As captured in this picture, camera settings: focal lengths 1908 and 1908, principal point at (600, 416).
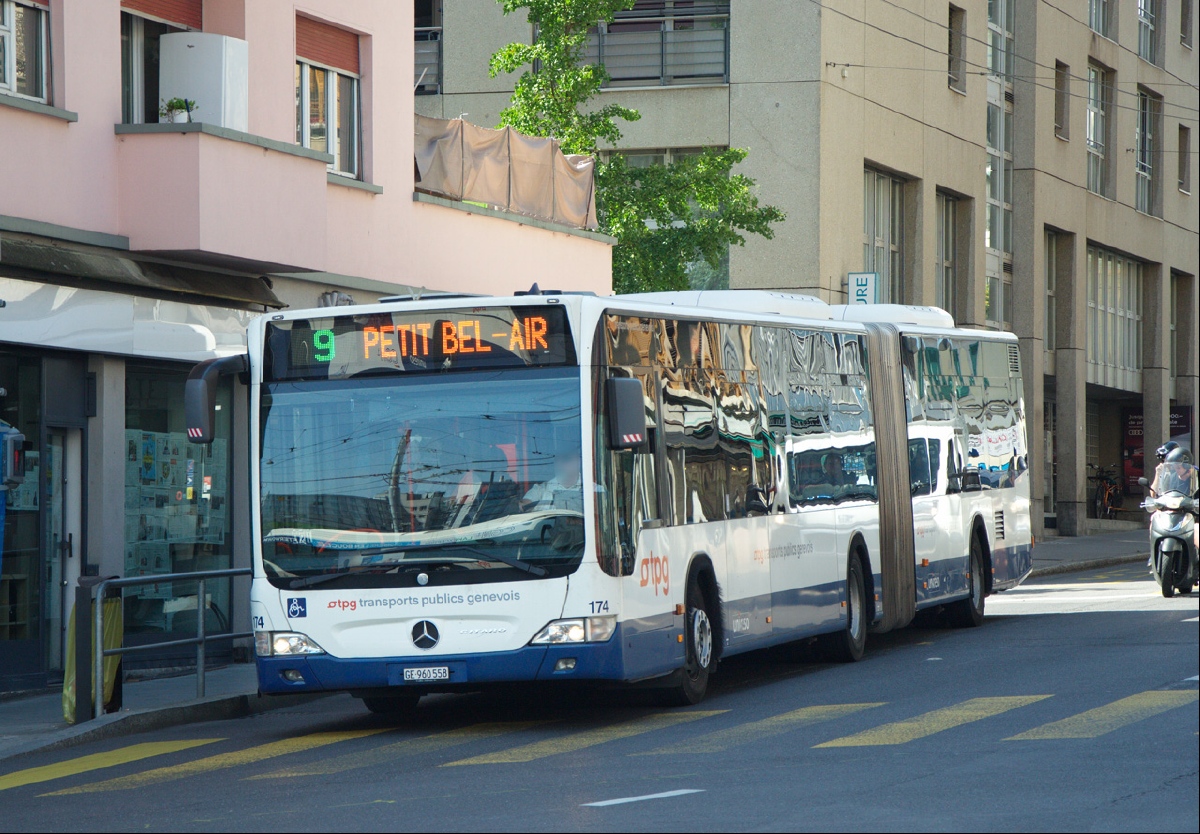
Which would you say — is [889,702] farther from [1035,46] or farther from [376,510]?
[1035,46]

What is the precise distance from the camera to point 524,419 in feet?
Answer: 39.7

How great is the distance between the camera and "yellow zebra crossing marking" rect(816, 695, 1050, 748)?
35.5ft

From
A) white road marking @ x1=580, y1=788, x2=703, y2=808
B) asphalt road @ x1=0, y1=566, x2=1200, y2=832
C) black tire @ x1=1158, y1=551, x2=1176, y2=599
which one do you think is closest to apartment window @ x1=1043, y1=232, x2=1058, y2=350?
black tire @ x1=1158, y1=551, x2=1176, y2=599

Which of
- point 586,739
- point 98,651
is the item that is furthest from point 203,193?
point 586,739

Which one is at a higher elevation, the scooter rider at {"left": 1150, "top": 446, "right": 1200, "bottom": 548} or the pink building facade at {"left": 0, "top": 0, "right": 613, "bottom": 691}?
the pink building facade at {"left": 0, "top": 0, "right": 613, "bottom": 691}

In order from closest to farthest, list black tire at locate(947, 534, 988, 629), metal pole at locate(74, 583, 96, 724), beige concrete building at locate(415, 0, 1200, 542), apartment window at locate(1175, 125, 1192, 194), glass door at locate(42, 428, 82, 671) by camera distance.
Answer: metal pole at locate(74, 583, 96, 724), glass door at locate(42, 428, 82, 671), black tire at locate(947, 534, 988, 629), beige concrete building at locate(415, 0, 1200, 542), apartment window at locate(1175, 125, 1192, 194)

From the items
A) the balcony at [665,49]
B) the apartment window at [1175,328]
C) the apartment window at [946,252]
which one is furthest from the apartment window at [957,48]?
the apartment window at [1175,328]

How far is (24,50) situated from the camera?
15.7m

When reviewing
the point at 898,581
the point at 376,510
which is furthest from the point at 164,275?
the point at 898,581

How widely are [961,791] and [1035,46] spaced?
3375 centimetres

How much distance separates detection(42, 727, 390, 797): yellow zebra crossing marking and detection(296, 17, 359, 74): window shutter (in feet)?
28.7

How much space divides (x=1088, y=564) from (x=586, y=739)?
21807 mm

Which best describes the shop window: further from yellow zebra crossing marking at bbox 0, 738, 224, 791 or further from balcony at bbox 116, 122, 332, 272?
yellow zebra crossing marking at bbox 0, 738, 224, 791

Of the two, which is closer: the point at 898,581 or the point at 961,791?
the point at 961,791
